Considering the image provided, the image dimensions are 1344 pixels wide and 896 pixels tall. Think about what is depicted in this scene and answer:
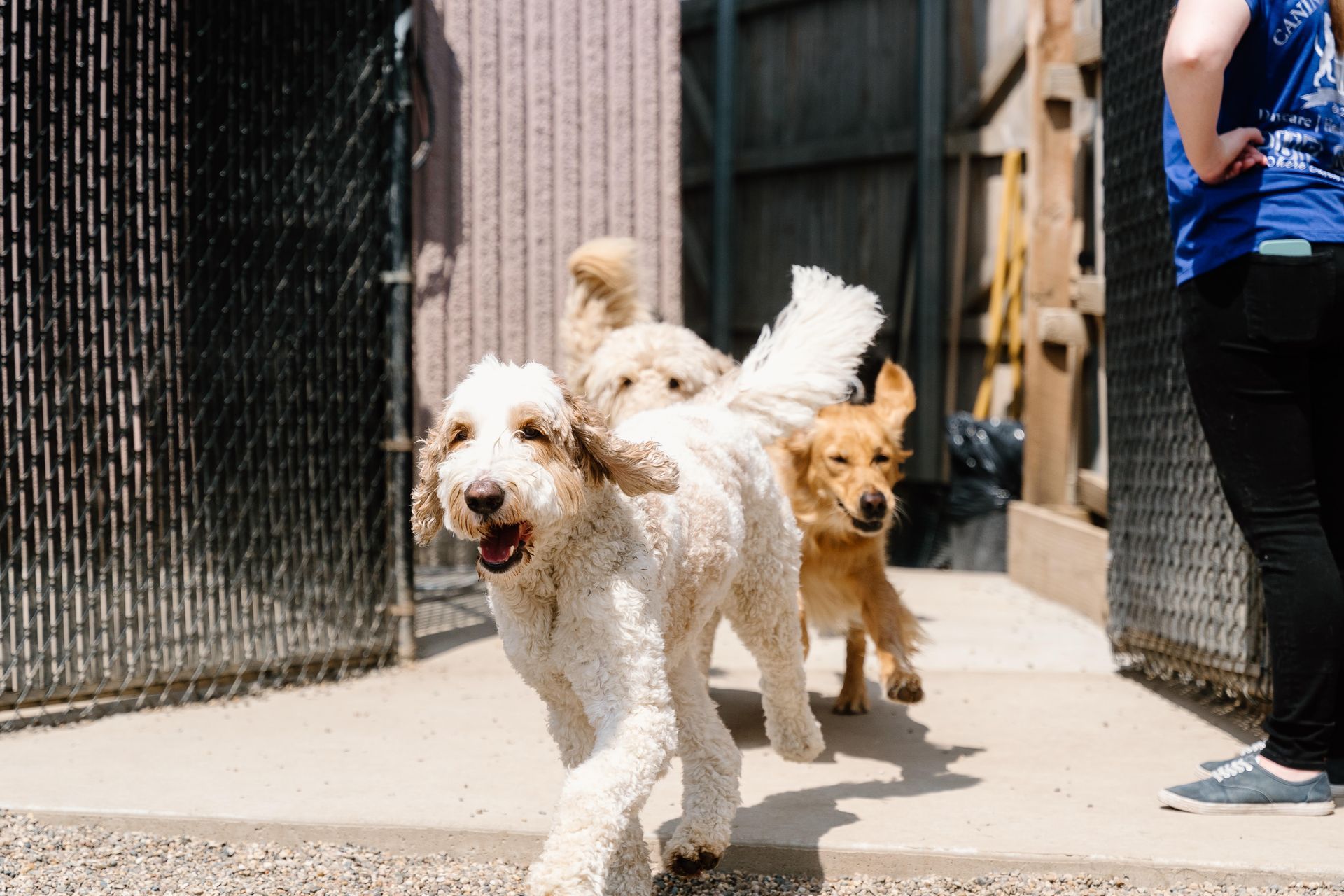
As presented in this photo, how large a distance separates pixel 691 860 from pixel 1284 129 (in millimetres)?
2291

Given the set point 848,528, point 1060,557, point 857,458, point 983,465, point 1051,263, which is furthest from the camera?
point 983,465

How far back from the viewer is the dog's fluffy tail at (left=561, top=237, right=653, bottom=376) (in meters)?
5.49

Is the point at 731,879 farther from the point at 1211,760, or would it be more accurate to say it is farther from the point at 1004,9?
the point at 1004,9

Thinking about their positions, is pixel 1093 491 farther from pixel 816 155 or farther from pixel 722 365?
pixel 816 155

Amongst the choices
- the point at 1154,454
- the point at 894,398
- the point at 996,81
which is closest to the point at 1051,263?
Answer: the point at 996,81

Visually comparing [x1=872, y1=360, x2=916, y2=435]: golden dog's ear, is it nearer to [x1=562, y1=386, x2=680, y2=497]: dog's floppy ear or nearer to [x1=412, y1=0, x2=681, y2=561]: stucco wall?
[x1=412, y1=0, x2=681, y2=561]: stucco wall

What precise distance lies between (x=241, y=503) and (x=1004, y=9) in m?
6.21

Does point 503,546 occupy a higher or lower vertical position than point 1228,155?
lower

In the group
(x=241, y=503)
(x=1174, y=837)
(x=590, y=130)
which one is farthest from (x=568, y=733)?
(x=590, y=130)

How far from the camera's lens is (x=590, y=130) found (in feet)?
24.7

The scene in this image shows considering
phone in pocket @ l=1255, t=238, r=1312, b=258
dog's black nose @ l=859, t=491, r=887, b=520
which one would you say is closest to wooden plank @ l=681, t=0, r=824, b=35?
dog's black nose @ l=859, t=491, r=887, b=520

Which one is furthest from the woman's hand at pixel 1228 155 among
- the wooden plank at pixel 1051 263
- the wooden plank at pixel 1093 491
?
the wooden plank at pixel 1051 263

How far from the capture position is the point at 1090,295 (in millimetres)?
7117

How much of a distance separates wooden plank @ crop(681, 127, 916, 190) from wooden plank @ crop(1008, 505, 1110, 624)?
329cm
